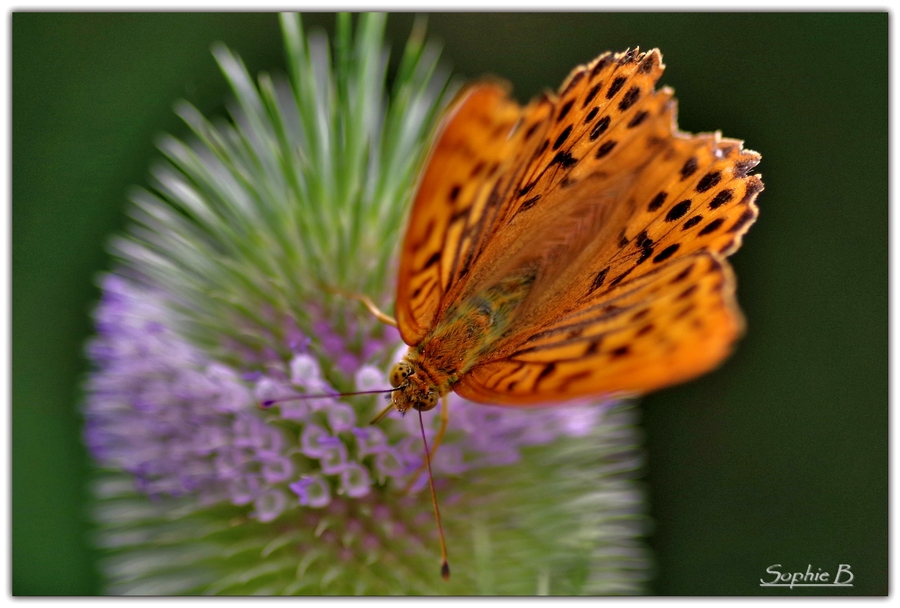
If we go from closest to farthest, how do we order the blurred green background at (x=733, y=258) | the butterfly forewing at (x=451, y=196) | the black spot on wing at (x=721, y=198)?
the butterfly forewing at (x=451, y=196), the black spot on wing at (x=721, y=198), the blurred green background at (x=733, y=258)

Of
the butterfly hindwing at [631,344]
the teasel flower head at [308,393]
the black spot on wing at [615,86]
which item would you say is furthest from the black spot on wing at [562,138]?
the teasel flower head at [308,393]

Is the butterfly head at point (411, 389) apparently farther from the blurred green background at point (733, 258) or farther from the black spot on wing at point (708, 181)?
the blurred green background at point (733, 258)

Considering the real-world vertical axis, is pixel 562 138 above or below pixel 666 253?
above

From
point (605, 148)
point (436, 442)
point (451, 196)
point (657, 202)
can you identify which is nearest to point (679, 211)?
point (657, 202)

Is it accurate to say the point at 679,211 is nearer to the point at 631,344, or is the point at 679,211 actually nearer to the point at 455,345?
the point at 631,344

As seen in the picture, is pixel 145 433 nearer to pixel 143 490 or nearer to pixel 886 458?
pixel 143 490

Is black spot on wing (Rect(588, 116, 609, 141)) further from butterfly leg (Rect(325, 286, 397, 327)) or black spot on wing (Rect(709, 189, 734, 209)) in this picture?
butterfly leg (Rect(325, 286, 397, 327))

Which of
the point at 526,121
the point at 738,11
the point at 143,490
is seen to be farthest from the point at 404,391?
the point at 738,11

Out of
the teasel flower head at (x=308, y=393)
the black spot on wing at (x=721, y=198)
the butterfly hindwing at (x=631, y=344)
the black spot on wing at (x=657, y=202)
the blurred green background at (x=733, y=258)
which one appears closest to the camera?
the butterfly hindwing at (x=631, y=344)
